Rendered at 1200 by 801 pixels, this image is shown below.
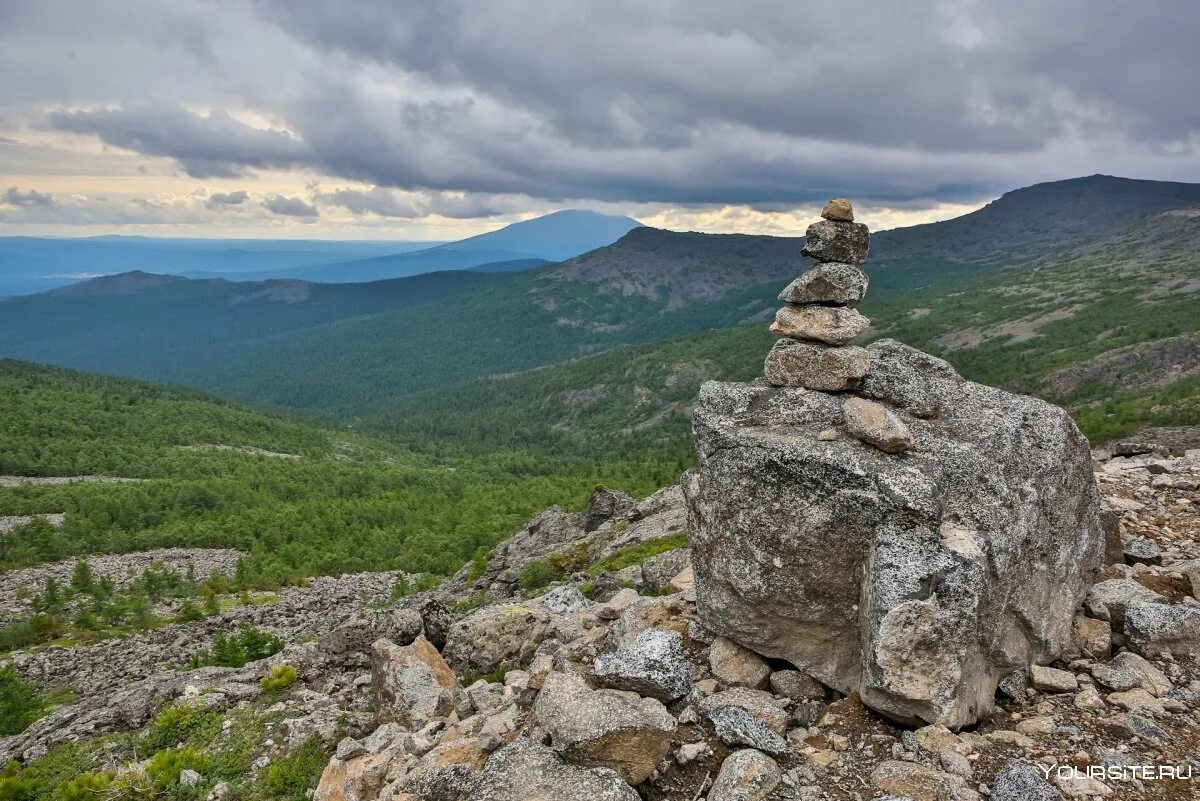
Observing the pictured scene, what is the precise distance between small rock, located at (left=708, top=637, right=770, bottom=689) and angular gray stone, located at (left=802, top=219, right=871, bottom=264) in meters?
9.06

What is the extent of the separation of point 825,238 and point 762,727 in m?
10.6

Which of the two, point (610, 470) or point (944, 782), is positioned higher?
point (944, 782)

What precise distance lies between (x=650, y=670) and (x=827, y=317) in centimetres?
857

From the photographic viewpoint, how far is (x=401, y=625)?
23891mm

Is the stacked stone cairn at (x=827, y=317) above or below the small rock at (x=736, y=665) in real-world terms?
above

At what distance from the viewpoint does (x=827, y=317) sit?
14.6m

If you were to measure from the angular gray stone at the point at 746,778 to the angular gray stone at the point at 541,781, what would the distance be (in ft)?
4.20

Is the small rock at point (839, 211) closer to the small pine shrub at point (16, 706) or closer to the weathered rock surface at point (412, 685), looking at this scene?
the weathered rock surface at point (412, 685)

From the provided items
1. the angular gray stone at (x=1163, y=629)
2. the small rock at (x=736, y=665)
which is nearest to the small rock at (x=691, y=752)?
the small rock at (x=736, y=665)

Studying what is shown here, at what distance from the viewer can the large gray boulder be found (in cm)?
1070

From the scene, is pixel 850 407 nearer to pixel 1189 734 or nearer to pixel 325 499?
pixel 1189 734

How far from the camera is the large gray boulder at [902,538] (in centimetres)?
1070

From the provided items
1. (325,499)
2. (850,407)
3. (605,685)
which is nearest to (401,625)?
(605,685)

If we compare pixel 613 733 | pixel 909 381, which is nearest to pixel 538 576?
pixel 909 381
